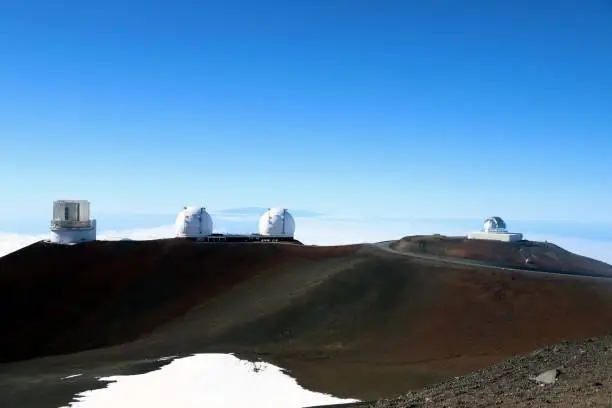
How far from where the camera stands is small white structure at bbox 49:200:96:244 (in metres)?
38.4

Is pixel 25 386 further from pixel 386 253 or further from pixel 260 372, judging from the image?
pixel 386 253

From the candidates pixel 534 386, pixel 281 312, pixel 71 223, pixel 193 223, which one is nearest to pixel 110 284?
pixel 71 223

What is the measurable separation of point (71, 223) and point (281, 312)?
17.7 meters

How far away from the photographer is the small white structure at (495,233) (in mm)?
43188

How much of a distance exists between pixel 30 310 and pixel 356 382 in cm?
1972

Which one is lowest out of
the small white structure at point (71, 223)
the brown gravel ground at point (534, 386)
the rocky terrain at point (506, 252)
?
the brown gravel ground at point (534, 386)

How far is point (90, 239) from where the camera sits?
129ft

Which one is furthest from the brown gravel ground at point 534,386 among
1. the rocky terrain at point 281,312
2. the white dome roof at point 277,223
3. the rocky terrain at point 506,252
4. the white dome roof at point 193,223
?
the white dome roof at point 193,223

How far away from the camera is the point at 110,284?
33.9m

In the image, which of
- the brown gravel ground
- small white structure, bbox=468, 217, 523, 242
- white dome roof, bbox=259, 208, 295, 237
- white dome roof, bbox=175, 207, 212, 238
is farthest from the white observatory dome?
the brown gravel ground

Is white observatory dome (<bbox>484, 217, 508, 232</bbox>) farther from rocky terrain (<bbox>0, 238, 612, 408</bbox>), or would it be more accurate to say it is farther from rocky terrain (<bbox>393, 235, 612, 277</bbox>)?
rocky terrain (<bbox>0, 238, 612, 408</bbox>)

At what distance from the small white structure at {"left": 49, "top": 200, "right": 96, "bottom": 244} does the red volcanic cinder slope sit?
1093 millimetres

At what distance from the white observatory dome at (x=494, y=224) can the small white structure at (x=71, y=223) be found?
3030 centimetres

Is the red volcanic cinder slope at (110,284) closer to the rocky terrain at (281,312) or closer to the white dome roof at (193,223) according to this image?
the rocky terrain at (281,312)
